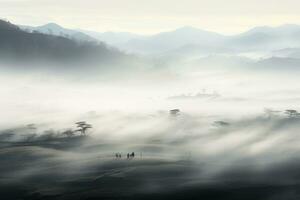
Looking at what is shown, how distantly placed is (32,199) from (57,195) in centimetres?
802

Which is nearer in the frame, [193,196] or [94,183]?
[193,196]

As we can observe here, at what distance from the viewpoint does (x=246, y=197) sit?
173875 millimetres

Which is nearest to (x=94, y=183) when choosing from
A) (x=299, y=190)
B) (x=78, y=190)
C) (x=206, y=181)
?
(x=78, y=190)

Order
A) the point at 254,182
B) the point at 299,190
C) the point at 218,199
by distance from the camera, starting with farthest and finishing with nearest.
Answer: the point at 254,182 → the point at 299,190 → the point at 218,199

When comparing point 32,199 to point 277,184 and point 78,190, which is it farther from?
point 277,184

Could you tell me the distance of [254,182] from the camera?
19750cm

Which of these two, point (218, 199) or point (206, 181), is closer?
point (218, 199)

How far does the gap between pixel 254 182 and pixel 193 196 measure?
31701mm

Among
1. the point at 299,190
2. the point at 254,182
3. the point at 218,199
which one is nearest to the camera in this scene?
the point at 218,199

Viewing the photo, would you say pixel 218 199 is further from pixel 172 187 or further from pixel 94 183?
pixel 94 183

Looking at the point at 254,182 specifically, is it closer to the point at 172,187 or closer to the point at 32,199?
the point at 172,187

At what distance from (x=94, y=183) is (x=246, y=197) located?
54219 mm

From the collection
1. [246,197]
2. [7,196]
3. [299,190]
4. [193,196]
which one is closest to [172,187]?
[193,196]

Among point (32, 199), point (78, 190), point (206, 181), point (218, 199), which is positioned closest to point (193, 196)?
point (218, 199)
